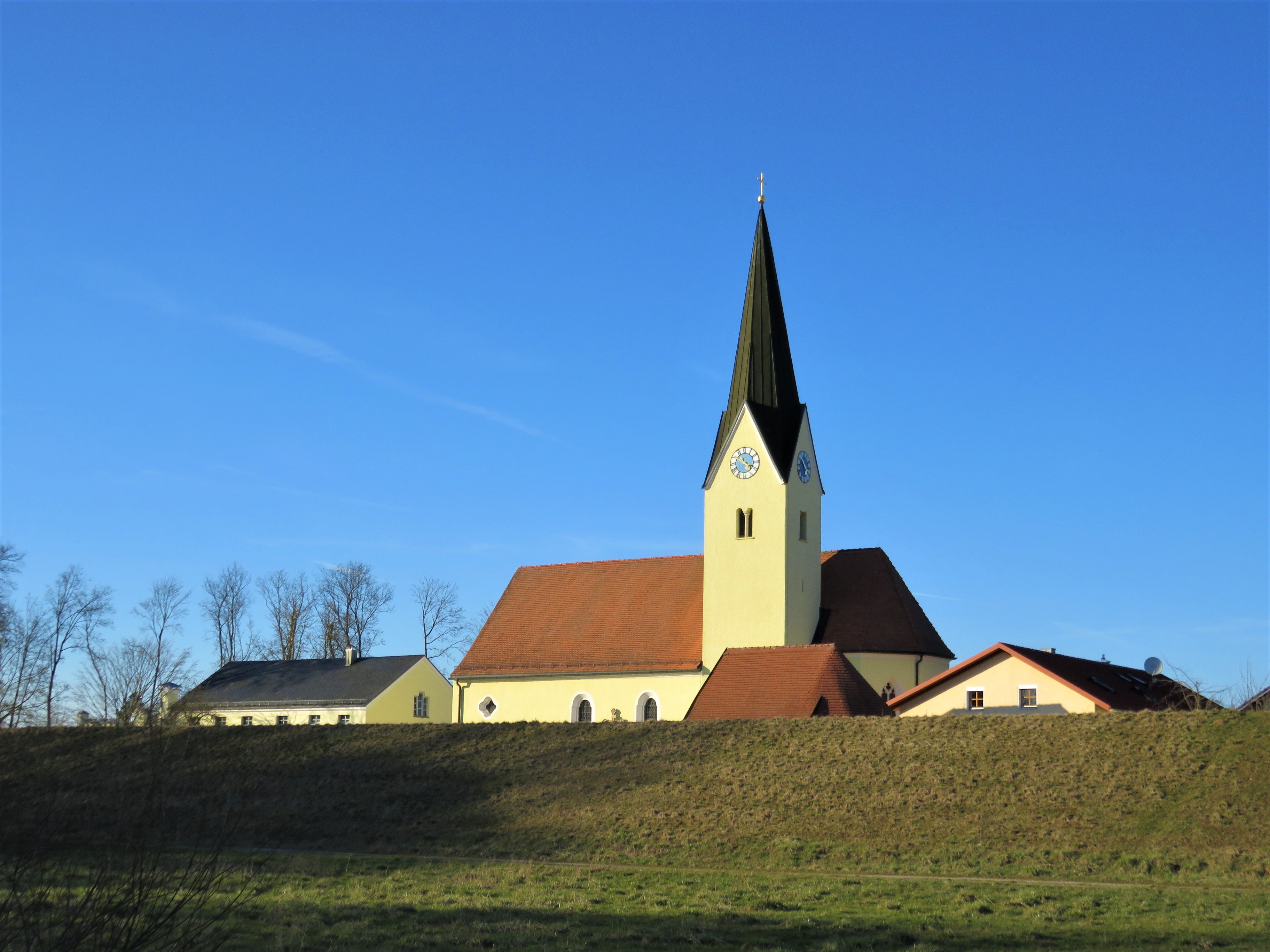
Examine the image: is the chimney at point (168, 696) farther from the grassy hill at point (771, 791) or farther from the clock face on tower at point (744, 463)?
the clock face on tower at point (744, 463)

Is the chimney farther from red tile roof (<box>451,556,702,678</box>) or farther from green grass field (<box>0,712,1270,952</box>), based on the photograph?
red tile roof (<box>451,556,702,678</box>)

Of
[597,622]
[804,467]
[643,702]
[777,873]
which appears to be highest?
[804,467]

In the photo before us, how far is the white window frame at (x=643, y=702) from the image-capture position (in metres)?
46.9

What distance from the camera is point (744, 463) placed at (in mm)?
46594

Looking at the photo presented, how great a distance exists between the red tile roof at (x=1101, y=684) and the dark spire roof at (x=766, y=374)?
1236 cm

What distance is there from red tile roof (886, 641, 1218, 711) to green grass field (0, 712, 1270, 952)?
5.70 metres

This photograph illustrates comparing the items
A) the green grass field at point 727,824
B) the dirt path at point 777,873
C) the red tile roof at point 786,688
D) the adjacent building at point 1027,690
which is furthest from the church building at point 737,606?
the dirt path at point 777,873

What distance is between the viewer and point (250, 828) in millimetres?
29000

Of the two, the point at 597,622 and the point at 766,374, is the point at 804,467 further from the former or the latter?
the point at 597,622

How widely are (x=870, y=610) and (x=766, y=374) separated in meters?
10.2

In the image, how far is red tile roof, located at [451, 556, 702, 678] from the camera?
4753 centimetres

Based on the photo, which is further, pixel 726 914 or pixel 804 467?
pixel 804 467

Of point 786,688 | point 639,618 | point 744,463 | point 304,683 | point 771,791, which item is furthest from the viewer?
point 304,683

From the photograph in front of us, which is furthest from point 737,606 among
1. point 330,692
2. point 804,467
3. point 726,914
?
point 726,914
